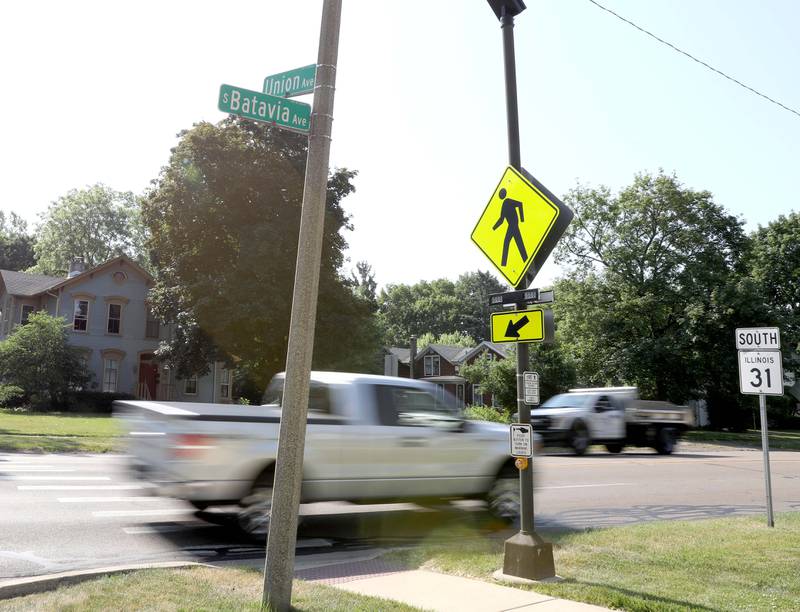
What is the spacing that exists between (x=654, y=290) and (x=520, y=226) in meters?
36.1

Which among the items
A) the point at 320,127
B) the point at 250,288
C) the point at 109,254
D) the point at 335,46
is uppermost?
the point at 109,254

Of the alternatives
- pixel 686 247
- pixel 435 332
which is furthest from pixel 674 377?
pixel 435 332

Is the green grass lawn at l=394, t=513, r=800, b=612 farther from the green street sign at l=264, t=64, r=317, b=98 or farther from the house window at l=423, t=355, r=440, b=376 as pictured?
the house window at l=423, t=355, r=440, b=376

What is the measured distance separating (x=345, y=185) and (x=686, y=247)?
20186 millimetres

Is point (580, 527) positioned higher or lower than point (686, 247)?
lower

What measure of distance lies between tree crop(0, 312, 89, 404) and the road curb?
3282 centimetres

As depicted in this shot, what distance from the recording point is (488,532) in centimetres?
914

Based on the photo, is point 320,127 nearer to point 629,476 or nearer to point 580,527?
point 580,527

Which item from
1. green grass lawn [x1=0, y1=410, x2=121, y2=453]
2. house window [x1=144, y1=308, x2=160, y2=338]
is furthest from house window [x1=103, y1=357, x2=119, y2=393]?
green grass lawn [x1=0, y1=410, x2=121, y2=453]

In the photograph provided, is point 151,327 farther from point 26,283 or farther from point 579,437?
point 579,437

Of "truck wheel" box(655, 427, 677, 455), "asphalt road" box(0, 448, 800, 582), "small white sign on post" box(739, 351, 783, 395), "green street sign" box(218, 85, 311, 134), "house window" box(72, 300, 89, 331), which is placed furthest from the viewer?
"house window" box(72, 300, 89, 331)

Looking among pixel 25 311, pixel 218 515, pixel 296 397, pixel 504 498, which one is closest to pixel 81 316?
pixel 25 311

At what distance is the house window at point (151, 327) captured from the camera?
4259 centimetres

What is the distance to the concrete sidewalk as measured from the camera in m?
5.52
